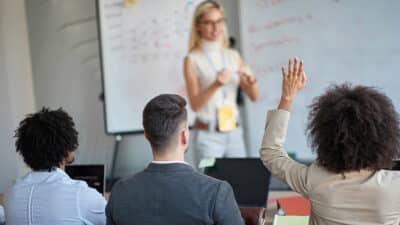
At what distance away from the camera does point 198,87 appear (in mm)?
3408

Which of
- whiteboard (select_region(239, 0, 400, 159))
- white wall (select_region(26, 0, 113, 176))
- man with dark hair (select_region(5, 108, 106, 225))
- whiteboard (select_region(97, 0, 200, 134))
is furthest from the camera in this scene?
white wall (select_region(26, 0, 113, 176))

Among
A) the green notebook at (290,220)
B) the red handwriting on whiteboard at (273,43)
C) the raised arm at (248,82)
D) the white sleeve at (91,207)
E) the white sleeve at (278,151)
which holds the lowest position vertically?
the green notebook at (290,220)

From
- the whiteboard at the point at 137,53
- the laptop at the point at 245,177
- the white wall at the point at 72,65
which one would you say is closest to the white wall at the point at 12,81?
the white wall at the point at 72,65

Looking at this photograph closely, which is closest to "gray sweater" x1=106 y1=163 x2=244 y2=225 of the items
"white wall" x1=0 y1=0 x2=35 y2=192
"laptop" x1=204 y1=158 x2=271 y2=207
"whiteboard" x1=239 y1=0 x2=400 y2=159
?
"laptop" x1=204 y1=158 x2=271 y2=207

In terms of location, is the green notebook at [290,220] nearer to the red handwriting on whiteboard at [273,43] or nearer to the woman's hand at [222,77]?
the woman's hand at [222,77]

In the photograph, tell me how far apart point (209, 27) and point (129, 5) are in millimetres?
861

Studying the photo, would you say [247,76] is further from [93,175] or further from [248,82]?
[93,175]

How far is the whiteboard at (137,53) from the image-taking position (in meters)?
3.94

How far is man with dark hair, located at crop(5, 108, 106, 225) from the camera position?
1.62 metres

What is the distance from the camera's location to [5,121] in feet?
12.5

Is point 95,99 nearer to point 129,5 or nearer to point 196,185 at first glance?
point 129,5

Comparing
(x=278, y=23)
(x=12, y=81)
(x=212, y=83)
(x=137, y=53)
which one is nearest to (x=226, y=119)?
(x=212, y=83)

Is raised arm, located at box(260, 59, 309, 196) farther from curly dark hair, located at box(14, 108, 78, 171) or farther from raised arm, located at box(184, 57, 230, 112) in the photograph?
raised arm, located at box(184, 57, 230, 112)

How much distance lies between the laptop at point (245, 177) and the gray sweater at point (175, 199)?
950 mm
